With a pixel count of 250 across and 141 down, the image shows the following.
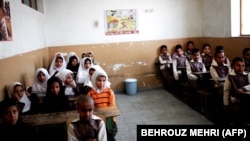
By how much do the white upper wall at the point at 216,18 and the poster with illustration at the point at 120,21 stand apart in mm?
1865

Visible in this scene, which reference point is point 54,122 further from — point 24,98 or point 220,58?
point 220,58

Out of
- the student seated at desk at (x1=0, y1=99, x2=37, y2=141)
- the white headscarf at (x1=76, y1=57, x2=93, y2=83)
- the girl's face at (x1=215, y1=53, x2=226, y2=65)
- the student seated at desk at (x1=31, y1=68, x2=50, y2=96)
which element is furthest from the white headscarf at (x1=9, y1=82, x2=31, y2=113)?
the girl's face at (x1=215, y1=53, x2=226, y2=65)

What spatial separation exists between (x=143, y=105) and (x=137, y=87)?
1596mm

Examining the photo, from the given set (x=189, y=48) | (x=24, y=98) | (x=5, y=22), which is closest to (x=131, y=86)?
(x=189, y=48)

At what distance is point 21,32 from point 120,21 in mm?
3283

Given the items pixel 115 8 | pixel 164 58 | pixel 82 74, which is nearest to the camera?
pixel 82 74

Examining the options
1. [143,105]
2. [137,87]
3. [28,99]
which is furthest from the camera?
[137,87]

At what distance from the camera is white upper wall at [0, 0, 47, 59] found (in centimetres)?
341

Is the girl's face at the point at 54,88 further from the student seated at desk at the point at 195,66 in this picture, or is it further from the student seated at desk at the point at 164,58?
the student seated at desk at the point at 164,58

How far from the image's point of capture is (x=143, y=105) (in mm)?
5605

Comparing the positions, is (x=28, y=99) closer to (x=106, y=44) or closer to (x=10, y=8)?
(x=10, y=8)

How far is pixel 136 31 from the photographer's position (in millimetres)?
7023

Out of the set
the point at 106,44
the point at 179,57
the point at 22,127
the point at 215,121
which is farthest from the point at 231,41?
the point at 22,127

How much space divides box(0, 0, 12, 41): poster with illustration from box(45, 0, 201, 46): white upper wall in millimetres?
3256
